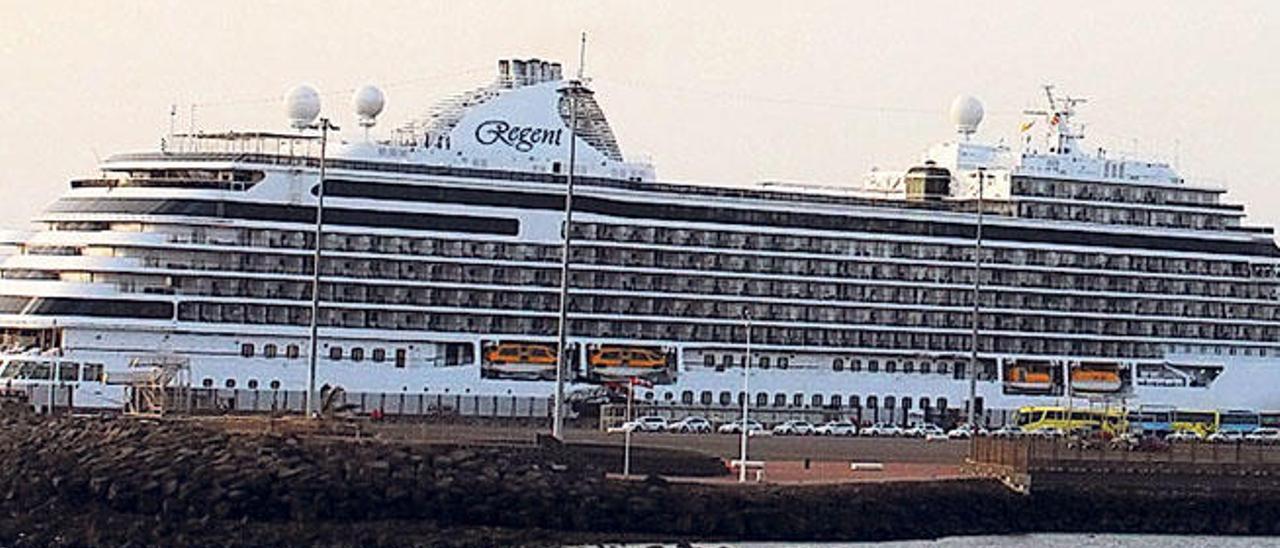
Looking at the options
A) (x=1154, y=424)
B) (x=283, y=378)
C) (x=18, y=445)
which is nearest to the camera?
(x=18, y=445)

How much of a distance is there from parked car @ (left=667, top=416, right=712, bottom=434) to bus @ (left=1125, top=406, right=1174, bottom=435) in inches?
576

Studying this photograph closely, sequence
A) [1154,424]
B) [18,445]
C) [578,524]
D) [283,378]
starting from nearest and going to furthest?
[578,524], [18,445], [283,378], [1154,424]

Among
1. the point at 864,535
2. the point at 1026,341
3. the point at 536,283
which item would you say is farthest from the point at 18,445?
the point at 1026,341

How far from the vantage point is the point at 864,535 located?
192 ft

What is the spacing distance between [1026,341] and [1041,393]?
6.04 feet

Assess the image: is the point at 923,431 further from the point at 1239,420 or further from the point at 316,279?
the point at 316,279

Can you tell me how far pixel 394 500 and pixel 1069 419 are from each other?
40.3 m

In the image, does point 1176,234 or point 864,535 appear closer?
point 864,535

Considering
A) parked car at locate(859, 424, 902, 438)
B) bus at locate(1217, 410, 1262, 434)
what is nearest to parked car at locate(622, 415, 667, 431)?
parked car at locate(859, 424, 902, 438)

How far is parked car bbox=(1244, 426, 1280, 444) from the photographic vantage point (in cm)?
8297

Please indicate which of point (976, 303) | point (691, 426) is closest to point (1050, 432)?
point (976, 303)

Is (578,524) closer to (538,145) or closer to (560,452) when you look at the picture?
(560,452)

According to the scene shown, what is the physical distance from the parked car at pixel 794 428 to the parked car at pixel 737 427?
58 centimetres

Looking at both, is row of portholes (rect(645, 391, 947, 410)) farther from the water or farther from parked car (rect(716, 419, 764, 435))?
the water
